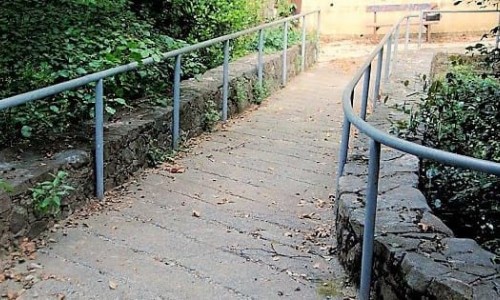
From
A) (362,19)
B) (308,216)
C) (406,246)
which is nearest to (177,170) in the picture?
(308,216)

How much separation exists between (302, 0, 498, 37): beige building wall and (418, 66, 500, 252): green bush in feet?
31.7

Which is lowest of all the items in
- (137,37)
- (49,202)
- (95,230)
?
(95,230)

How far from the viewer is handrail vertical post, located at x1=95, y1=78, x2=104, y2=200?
4086 millimetres

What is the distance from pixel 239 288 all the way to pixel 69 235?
1.16m

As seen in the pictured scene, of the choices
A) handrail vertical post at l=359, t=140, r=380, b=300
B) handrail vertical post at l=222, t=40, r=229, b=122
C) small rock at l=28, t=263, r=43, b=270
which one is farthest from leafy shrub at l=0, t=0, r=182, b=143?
handrail vertical post at l=359, t=140, r=380, b=300

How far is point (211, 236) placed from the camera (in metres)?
3.71

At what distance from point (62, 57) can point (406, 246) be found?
3.01 m

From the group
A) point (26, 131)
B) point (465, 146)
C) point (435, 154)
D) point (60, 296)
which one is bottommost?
point (60, 296)

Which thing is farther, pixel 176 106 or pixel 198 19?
pixel 198 19

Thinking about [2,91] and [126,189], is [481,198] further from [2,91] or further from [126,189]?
[2,91]

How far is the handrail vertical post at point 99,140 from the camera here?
409 centimetres

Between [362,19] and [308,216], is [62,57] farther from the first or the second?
[362,19]

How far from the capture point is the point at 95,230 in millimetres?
3764

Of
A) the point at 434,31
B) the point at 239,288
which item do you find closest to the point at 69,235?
the point at 239,288
